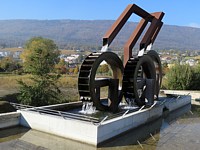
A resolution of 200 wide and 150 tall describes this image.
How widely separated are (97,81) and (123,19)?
193 inches

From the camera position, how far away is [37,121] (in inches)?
609

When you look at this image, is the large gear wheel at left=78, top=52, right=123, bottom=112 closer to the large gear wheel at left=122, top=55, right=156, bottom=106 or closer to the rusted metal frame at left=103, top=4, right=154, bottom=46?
the large gear wheel at left=122, top=55, right=156, bottom=106

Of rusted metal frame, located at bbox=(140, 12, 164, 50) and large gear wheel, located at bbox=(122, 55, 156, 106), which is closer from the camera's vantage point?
large gear wheel, located at bbox=(122, 55, 156, 106)

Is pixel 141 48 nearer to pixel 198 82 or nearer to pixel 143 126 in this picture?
pixel 143 126

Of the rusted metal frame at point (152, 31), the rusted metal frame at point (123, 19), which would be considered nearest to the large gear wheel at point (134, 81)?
the rusted metal frame at point (152, 31)

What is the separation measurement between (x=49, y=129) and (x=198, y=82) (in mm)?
26700

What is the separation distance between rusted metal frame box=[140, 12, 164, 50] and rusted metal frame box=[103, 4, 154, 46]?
51cm

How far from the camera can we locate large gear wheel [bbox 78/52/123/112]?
16766mm

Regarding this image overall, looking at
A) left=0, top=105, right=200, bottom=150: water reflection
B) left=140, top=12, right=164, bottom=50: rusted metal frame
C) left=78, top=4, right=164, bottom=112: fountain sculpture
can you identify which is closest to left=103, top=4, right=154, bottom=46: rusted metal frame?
left=78, top=4, right=164, bottom=112: fountain sculpture

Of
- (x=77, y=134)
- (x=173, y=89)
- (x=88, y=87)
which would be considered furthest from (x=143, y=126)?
(x=173, y=89)

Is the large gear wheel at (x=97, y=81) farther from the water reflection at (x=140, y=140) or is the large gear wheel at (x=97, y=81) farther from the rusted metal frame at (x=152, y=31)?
the rusted metal frame at (x=152, y=31)

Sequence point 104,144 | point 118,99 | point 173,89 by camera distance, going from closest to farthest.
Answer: point 104,144, point 118,99, point 173,89

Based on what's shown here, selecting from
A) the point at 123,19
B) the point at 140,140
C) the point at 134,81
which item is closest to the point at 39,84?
the point at 134,81

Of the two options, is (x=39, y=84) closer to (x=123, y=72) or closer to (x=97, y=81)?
(x=97, y=81)
